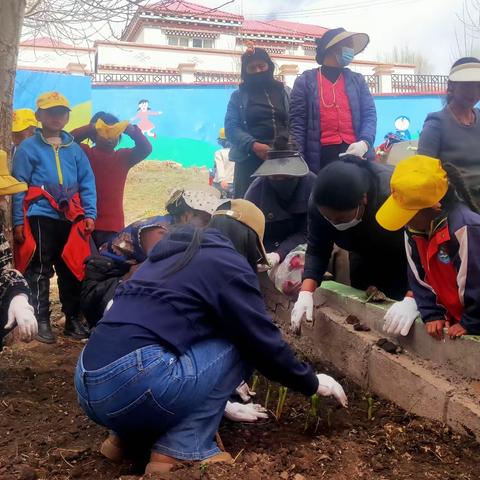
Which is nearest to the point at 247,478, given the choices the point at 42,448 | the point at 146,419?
the point at 146,419

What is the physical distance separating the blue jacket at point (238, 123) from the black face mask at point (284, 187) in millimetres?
498

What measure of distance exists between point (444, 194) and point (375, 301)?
0.94 meters

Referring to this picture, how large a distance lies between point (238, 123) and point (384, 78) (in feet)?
49.8

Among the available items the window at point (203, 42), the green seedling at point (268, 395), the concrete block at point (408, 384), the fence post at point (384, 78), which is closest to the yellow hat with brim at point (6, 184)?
the green seedling at point (268, 395)

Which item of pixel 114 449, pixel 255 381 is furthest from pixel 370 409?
pixel 114 449

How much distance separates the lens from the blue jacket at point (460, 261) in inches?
92.9

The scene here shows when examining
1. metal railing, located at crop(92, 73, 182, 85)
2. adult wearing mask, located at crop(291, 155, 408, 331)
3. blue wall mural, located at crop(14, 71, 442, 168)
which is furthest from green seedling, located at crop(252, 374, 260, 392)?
metal railing, located at crop(92, 73, 182, 85)

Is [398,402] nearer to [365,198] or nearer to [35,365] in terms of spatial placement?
[365,198]

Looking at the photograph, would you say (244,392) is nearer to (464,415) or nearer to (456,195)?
(464,415)

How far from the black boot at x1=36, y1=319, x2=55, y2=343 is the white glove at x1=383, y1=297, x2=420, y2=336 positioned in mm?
2529

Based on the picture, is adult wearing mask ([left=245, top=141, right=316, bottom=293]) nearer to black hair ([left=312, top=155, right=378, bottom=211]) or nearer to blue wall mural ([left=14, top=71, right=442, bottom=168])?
black hair ([left=312, top=155, right=378, bottom=211])

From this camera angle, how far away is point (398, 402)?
2.73m

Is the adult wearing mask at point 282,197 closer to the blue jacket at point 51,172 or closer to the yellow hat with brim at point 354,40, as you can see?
the yellow hat with brim at point 354,40

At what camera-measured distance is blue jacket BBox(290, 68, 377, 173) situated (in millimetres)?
4168
